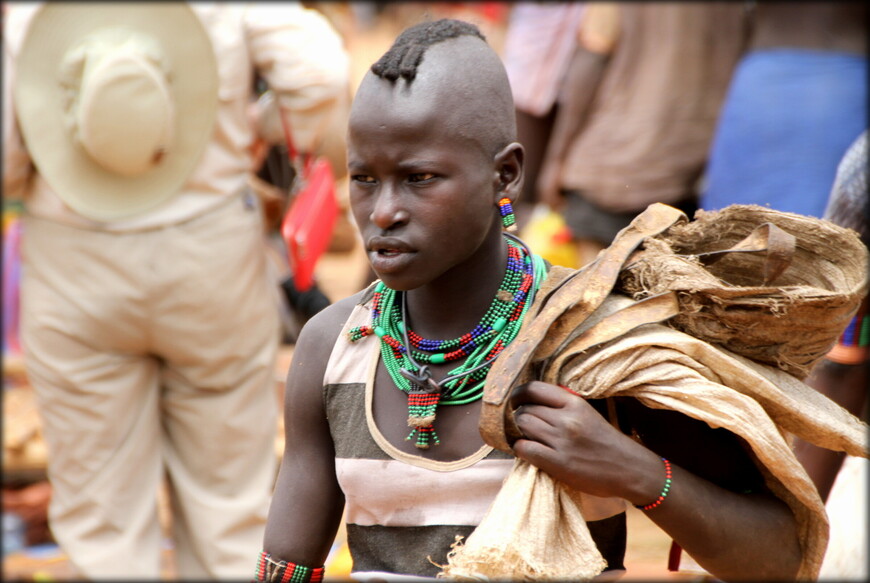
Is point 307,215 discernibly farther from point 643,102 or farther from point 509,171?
point 509,171

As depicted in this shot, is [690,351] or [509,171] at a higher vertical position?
[509,171]

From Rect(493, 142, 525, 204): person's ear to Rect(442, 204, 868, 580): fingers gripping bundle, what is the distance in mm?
183

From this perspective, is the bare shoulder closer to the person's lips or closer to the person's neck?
the person's neck

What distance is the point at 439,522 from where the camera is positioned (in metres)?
1.97

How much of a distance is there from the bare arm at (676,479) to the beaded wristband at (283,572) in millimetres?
626

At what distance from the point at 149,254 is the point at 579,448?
2843 millimetres

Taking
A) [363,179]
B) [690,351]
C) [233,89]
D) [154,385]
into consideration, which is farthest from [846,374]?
[154,385]

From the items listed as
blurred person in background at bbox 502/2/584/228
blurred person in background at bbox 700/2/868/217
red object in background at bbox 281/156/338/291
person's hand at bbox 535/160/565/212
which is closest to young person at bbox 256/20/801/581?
red object in background at bbox 281/156/338/291

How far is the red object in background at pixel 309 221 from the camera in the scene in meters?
4.29

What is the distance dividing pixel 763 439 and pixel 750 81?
3198 mm

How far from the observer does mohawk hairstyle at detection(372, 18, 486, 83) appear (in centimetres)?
194

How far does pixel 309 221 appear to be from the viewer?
4312 mm

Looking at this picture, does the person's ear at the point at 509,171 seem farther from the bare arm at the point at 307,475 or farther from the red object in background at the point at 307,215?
the red object in background at the point at 307,215

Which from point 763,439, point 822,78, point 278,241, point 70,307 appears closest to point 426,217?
point 763,439
